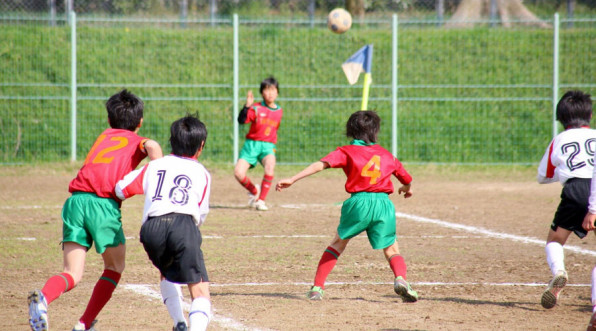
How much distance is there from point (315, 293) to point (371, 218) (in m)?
0.75

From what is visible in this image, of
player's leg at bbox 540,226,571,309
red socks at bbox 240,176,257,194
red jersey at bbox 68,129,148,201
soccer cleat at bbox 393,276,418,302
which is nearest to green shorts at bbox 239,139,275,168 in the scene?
red socks at bbox 240,176,257,194

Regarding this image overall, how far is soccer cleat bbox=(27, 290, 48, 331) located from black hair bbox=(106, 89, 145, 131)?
4.20ft

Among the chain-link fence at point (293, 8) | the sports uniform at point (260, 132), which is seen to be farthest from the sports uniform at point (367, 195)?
the chain-link fence at point (293, 8)

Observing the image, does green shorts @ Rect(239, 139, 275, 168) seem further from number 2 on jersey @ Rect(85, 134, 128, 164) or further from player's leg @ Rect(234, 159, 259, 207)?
number 2 on jersey @ Rect(85, 134, 128, 164)

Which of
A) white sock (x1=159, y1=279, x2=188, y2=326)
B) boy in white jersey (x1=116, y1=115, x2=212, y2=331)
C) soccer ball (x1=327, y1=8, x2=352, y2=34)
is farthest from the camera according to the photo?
soccer ball (x1=327, y1=8, x2=352, y2=34)

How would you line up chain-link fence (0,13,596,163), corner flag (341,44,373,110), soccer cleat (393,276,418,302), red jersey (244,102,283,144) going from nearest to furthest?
soccer cleat (393,276,418,302), red jersey (244,102,283,144), corner flag (341,44,373,110), chain-link fence (0,13,596,163)

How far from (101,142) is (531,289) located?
3788 millimetres

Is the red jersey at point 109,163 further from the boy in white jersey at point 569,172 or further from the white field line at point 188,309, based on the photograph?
the boy in white jersey at point 569,172

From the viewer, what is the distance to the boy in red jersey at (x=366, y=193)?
233 inches

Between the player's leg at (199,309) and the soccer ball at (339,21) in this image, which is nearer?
the player's leg at (199,309)

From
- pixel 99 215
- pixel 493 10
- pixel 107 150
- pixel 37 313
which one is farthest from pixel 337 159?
pixel 493 10

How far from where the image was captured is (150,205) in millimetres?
4500

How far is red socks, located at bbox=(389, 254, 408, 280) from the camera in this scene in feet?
19.3

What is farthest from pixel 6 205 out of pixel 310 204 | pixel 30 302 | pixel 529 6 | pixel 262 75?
pixel 529 6
